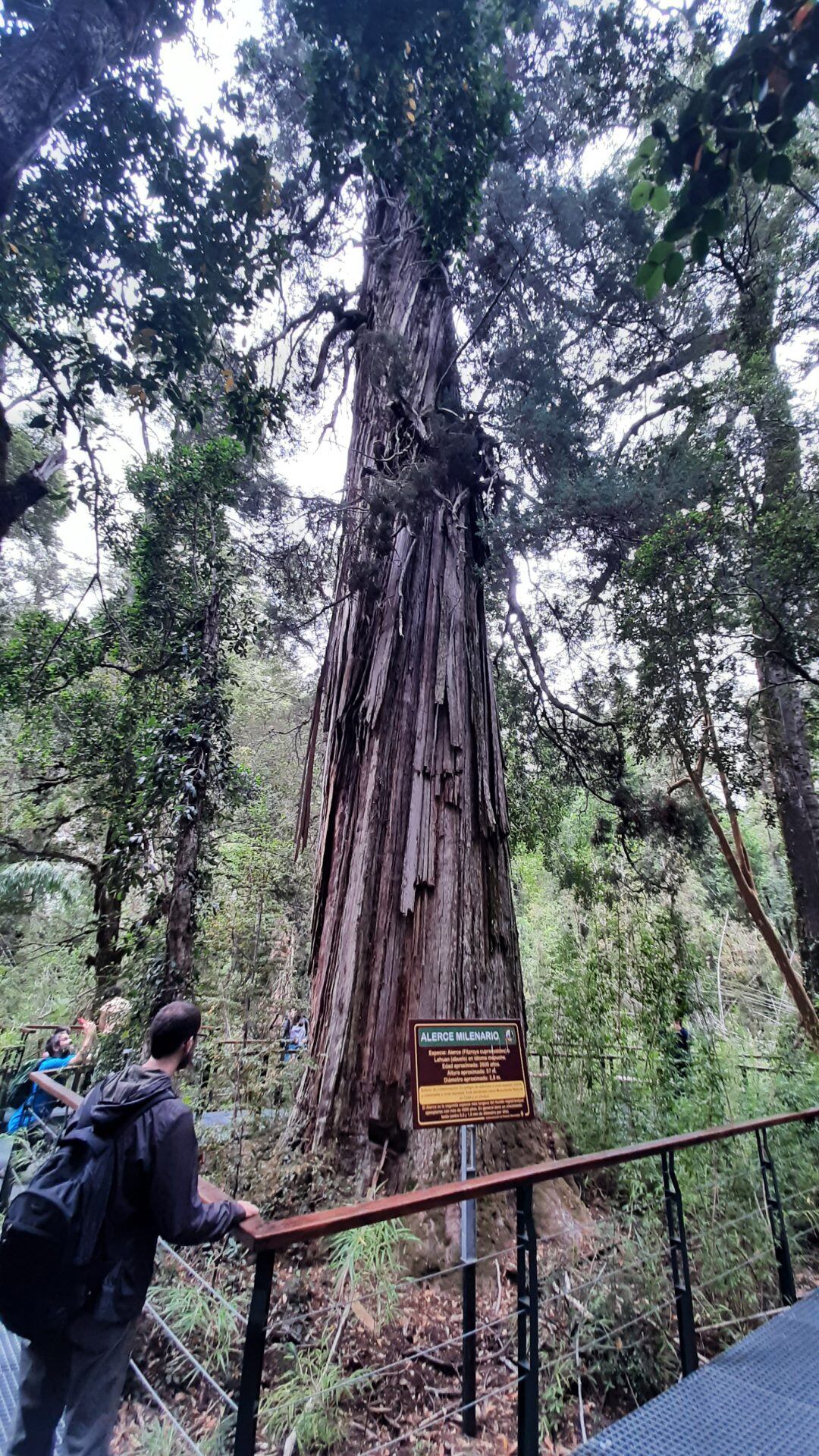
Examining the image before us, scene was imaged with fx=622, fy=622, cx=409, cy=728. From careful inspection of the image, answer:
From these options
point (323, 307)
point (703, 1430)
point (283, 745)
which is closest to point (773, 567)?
point (703, 1430)

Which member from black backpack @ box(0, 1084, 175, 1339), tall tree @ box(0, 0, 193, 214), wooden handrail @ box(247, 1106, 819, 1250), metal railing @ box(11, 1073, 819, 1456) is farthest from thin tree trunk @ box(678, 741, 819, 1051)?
tall tree @ box(0, 0, 193, 214)

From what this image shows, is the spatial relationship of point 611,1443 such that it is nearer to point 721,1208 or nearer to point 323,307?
point 721,1208

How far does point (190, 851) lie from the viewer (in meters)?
4.34

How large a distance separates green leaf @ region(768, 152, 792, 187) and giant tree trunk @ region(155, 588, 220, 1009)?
417cm

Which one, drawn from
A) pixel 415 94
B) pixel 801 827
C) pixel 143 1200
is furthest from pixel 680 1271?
pixel 415 94

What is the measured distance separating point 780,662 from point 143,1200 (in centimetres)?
388

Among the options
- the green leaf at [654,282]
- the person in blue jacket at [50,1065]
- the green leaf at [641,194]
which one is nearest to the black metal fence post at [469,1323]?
the person in blue jacket at [50,1065]

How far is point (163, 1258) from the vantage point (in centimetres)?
230

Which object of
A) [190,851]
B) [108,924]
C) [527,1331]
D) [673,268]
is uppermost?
[673,268]

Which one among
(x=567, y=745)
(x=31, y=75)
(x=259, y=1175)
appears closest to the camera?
(x=31, y=75)

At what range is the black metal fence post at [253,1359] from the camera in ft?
3.83

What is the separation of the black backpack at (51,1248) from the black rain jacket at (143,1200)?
0.10 feet

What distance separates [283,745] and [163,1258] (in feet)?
26.7

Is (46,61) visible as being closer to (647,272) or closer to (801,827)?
(647,272)
